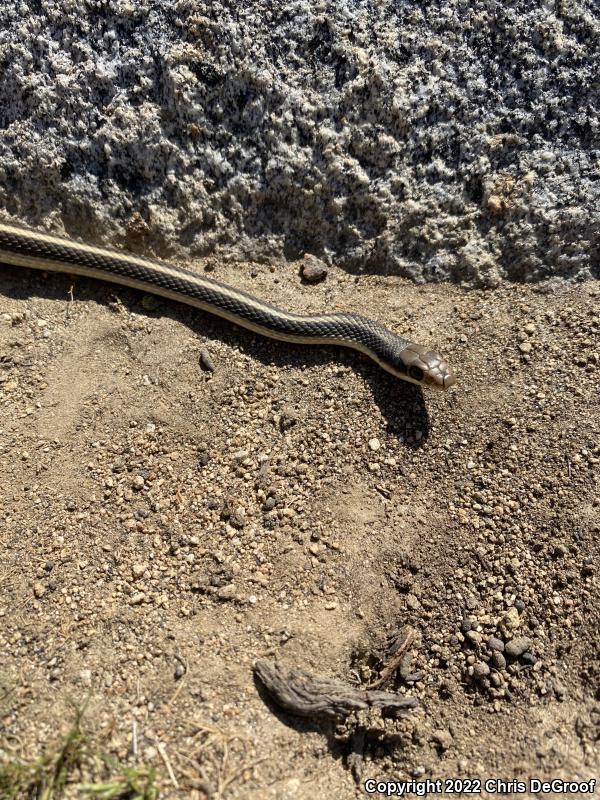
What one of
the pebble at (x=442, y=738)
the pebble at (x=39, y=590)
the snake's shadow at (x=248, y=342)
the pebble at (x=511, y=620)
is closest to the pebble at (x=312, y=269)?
the snake's shadow at (x=248, y=342)

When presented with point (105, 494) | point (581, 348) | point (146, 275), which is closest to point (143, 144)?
point (146, 275)

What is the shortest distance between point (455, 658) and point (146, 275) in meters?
3.09

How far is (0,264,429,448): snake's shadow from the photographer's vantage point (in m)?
3.63

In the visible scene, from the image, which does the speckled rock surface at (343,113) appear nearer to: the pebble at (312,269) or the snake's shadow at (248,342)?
the pebble at (312,269)

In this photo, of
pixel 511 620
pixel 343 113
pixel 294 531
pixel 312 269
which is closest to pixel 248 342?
pixel 312 269

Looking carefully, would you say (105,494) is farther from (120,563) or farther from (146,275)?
(146,275)

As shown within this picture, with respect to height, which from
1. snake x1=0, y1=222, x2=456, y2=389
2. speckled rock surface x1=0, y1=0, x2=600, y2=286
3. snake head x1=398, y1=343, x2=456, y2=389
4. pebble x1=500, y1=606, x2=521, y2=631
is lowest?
pebble x1=500, y1=606, x2=521, y2=631

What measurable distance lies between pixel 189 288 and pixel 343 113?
1585mm

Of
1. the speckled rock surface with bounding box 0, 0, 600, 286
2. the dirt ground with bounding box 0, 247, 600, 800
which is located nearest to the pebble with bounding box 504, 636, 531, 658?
the dirt ground with bounding box 0, 247, 600, 800

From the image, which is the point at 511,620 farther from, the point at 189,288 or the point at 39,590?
the point at 189,288

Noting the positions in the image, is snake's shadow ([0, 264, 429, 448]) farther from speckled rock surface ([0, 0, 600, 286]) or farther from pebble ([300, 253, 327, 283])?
speckled rock surface ([0, 0, 600, 286])

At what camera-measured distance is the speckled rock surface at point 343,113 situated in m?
Result: 3.69

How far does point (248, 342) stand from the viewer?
394cm

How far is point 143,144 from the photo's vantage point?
381cm
